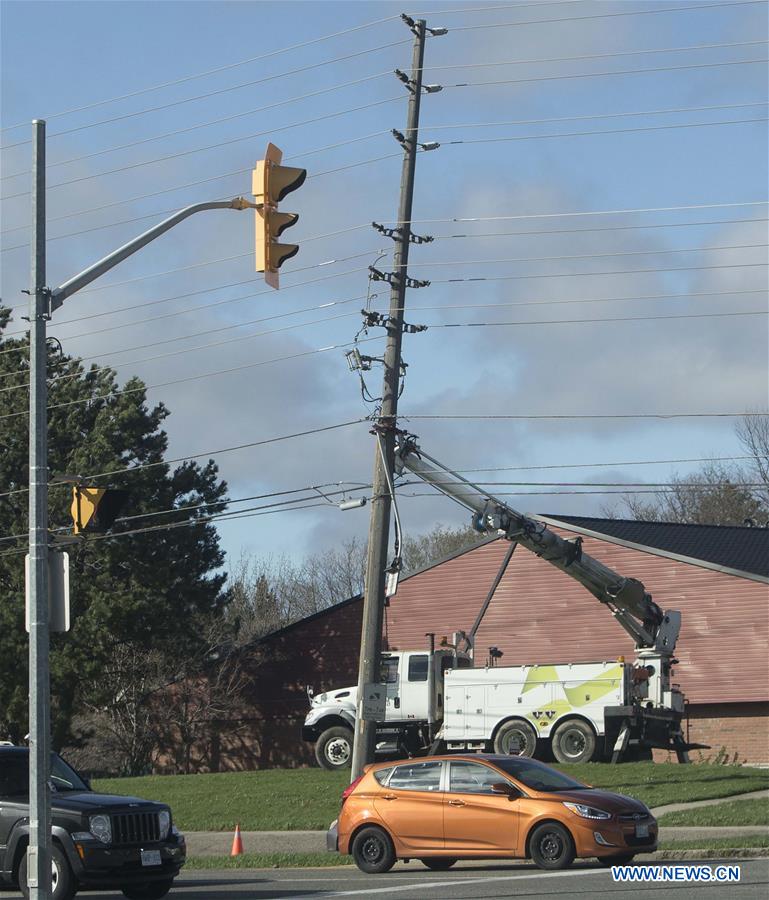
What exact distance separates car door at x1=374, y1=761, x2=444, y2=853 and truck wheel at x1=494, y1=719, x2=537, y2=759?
14.7 m

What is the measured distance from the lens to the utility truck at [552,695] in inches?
1304

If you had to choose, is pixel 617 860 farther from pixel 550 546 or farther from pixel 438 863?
pixel 550 546

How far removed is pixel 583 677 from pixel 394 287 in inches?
431

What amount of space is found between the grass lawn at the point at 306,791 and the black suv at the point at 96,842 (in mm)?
9712

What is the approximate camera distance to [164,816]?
56.9ft

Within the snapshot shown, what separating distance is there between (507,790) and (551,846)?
33.8 inches

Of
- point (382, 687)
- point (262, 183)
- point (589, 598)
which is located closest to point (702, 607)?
point (589, 598)

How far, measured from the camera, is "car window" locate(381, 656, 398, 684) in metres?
36.7

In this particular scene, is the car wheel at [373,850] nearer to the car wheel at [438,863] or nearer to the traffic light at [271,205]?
the car wheel at [438,863]

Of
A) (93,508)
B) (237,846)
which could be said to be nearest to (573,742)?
(237,846)

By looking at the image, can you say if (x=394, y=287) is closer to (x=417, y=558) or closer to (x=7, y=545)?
(x=7, y=545)

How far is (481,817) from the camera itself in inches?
742

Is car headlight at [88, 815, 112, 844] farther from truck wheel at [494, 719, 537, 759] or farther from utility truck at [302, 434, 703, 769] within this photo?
truck wheel at [494, 719, 537, 759]


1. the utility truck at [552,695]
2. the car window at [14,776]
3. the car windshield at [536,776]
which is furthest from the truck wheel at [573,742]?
the car window at [14,776]
